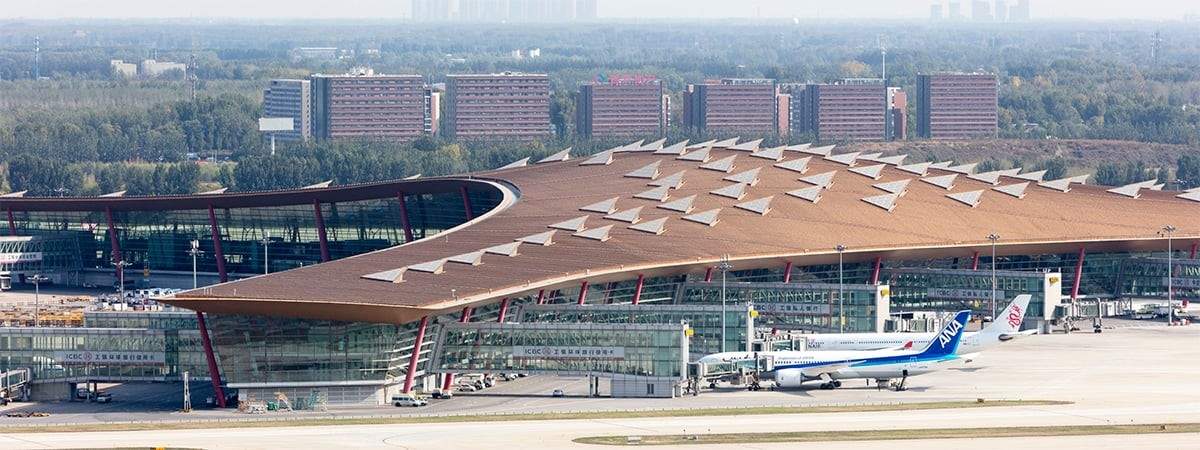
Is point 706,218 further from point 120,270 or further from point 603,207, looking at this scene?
point 120,270

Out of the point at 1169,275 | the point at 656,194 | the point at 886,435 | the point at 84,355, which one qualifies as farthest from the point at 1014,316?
the point at 84,355

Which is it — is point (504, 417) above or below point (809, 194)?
below

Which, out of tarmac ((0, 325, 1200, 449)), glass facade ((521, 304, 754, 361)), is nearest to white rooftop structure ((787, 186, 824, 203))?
tarmac ((0, 325, 1200, 449))

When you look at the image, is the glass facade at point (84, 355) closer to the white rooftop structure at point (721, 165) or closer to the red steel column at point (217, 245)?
the red steel column at point (217, 245)

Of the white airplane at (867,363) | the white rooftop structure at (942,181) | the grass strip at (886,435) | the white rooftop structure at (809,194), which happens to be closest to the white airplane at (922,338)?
the white airplane at (867,363)

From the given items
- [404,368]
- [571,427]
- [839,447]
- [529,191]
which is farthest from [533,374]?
[529,191]

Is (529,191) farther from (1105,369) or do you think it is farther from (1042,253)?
(1105,369)
